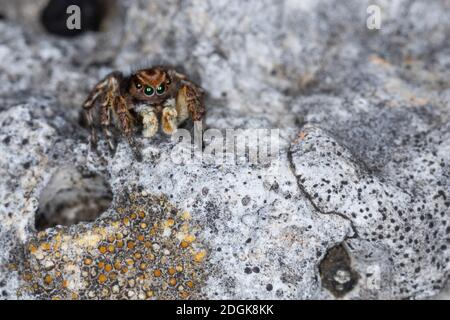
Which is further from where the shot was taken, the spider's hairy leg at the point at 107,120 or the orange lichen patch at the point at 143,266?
the spider's hairy leg at the point at 107,120

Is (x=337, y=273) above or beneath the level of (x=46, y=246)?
beneath

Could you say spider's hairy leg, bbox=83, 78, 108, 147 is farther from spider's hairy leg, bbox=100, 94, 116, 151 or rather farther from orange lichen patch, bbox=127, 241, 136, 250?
orange lichen patch, bbox=127, 241, 136, 250

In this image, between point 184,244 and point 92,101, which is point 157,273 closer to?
point 184,244

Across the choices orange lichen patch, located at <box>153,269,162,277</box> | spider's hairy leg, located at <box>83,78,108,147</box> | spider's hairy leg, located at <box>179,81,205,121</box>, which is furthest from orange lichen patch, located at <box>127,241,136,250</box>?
spider's hairy leg, located at <box>179,81,205,121</box>

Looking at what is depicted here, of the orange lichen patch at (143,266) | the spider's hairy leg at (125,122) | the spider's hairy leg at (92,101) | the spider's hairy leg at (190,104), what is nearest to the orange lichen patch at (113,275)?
the orange lichen patch at (143,266)

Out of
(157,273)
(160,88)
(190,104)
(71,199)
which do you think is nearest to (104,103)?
(160,88)

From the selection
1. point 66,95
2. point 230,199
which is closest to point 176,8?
point 66,95

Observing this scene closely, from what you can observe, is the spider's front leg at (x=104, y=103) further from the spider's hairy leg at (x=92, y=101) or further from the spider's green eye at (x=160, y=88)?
the spider's green eye at (x=160, y=88)
